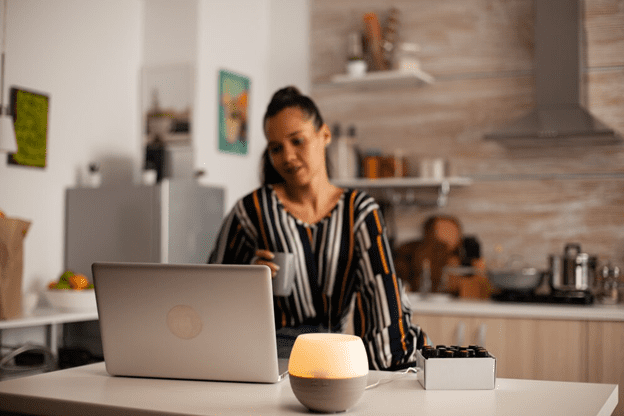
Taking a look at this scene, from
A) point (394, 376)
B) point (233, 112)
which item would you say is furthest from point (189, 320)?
point (233, 112)

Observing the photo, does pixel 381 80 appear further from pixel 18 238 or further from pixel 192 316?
pixel 192 316

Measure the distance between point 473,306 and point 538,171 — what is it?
35.4 inches

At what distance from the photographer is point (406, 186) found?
13.6ft

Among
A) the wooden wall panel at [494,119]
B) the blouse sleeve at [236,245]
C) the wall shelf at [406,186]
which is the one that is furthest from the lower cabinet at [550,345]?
the blouse sleeve at [236,245]

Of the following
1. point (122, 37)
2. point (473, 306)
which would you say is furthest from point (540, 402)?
point (122, 37)

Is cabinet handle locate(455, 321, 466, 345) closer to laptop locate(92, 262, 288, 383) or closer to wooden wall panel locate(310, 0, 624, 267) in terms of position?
wooden wall panel locate(310, 0, 624, 267)

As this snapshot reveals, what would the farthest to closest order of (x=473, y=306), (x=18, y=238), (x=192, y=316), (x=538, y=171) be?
(x=538, y=171) < (x=473, y=306) < (x=18, y=238) < (x=192, y=316)

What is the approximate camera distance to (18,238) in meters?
2.92

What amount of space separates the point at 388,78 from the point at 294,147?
7.48ft

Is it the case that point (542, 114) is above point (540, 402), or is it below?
above

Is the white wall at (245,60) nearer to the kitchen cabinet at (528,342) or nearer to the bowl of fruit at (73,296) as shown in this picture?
the bowl of fruit at (73,296)

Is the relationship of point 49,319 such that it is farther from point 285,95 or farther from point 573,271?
point 573,271

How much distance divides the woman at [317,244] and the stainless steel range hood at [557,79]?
1.97 meters

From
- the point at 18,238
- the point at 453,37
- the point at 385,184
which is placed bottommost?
the point at 18,238
